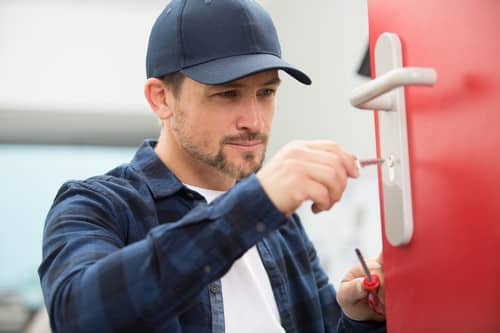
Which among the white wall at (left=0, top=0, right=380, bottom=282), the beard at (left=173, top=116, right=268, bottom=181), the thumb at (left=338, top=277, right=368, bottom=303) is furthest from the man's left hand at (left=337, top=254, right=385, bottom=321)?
the white wall at (left=0, top=0, right=380, bottom=282)

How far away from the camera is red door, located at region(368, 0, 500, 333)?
1.86 feet

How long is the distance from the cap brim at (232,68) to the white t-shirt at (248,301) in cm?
21

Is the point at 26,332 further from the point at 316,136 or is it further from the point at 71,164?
the point at 316,136

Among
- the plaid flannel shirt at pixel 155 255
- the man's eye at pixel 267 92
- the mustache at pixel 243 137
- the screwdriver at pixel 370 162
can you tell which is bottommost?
the plaid flannel shirt at pixel 155 255

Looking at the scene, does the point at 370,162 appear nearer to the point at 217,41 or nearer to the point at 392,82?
the point at 392,82

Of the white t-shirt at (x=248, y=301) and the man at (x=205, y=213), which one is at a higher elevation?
the man at (x=205, y=213)

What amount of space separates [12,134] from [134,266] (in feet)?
8.01

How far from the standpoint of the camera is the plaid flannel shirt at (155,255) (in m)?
0.66

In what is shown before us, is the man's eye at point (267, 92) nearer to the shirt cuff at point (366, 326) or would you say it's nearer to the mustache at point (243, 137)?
the mustache at point (243, 137)

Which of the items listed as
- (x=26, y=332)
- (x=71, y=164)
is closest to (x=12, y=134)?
(x=71, y=164)

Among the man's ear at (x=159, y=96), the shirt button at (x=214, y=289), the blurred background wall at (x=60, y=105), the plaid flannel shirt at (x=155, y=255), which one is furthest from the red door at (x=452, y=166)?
the blurred background wall at (x=60, y=105)

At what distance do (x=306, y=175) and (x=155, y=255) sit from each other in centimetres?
17

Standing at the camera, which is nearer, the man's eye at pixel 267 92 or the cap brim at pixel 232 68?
the cap brim at pixel 232 68

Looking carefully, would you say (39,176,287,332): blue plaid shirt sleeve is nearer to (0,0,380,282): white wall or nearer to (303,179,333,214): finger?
(303,179,333,214): finger
